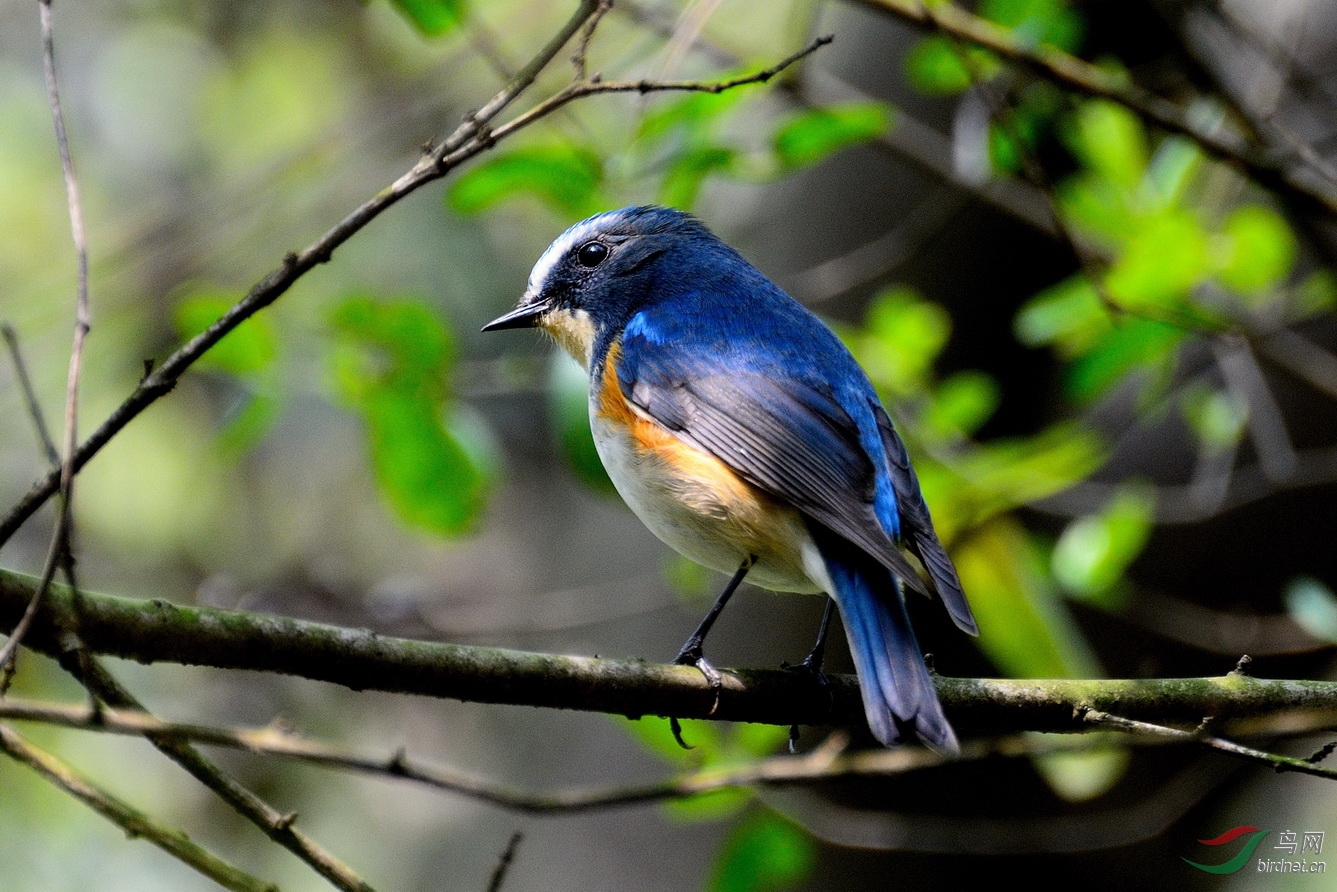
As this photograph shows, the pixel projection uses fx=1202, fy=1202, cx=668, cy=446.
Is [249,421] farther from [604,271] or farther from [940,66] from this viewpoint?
[940,66]

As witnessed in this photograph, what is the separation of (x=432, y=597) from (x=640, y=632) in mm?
1221

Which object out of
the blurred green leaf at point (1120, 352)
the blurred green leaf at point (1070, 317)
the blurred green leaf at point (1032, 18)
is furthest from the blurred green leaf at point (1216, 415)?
the blurred green leaf at point (1032, 18)

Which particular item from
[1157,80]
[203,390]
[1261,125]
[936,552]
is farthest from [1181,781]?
[203,390]

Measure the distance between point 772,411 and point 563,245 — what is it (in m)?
1.08

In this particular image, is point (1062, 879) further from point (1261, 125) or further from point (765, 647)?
point (1261, 125)

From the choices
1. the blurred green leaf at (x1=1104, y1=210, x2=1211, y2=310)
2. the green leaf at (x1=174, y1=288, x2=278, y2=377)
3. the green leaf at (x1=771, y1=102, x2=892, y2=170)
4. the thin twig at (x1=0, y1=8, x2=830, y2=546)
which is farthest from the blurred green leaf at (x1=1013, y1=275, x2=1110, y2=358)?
the green leaf at (x1=174, y1=288, x2=278, y2=377)

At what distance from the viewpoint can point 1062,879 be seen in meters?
4.43

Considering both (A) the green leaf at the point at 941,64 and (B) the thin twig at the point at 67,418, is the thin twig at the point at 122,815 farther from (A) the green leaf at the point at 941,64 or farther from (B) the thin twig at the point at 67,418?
(A) the green leaf at the point at 941,64

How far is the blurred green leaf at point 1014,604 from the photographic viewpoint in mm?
3414

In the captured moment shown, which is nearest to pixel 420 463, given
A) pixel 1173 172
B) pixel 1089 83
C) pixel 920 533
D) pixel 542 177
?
pixel 542 177

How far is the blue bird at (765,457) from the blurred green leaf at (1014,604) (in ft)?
1.82

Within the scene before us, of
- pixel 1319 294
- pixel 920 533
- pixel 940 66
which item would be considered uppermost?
pixel 940 66

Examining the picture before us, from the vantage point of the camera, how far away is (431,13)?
9.73ft

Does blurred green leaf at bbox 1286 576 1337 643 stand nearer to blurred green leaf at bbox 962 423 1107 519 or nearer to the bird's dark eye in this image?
blurred green leaf at bbox 962 423 1107 519
